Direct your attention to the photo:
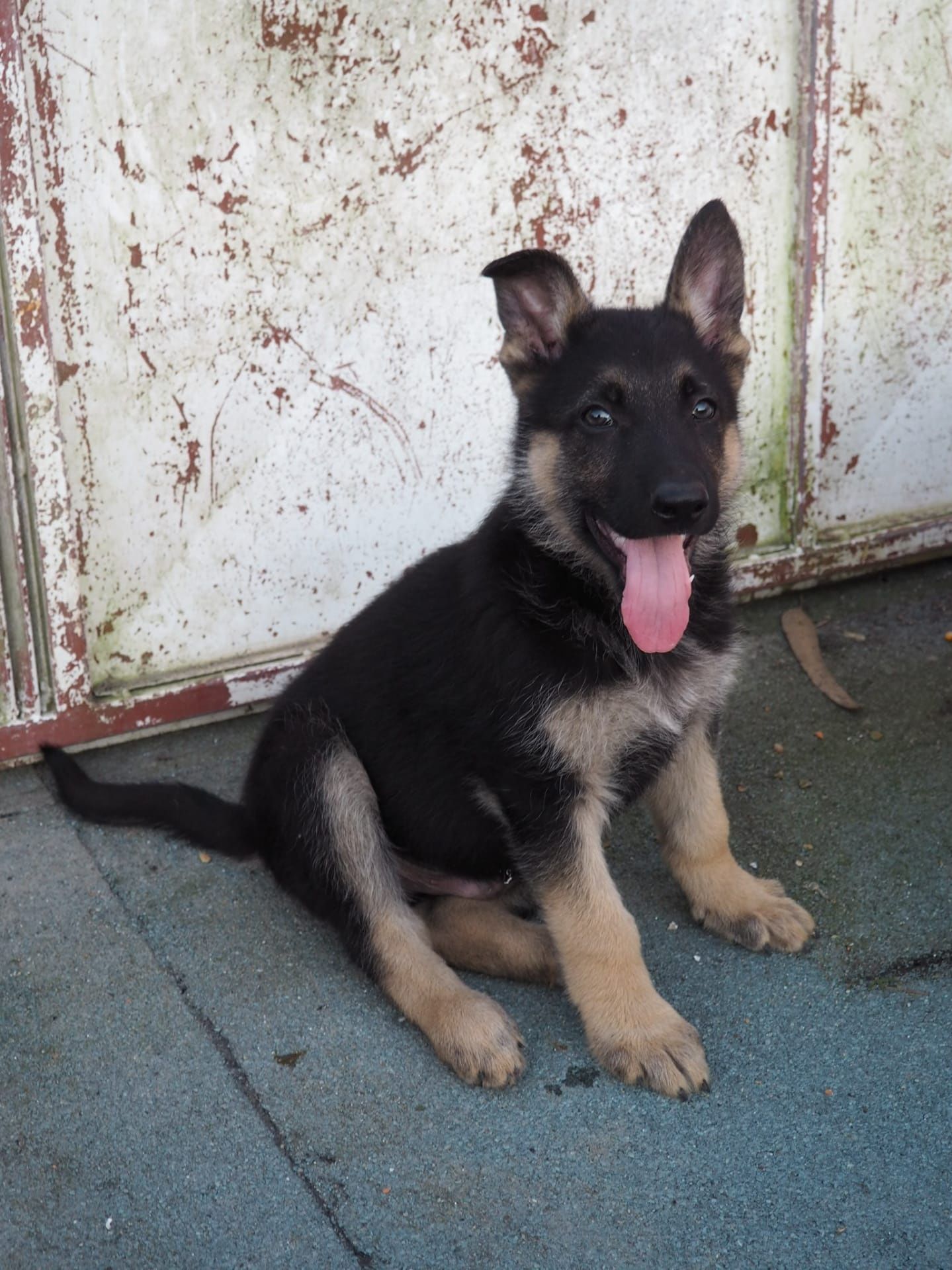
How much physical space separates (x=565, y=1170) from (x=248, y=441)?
262 cm

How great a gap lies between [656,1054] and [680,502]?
128 centimetres

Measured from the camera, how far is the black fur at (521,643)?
3.02 m

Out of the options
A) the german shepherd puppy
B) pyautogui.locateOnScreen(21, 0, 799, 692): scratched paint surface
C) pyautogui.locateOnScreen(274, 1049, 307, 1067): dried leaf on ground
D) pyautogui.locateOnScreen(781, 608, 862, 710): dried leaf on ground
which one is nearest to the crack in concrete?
pyautogui.locateOnScreen(274, 1049, 307, 1067): dried leaf on ground

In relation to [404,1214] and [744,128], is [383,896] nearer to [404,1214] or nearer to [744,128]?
[404,1214]

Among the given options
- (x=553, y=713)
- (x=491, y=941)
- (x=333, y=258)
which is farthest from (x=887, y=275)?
(x=491, y=941)

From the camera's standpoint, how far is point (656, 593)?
2.99 metres

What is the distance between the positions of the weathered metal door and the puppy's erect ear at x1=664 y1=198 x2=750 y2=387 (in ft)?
4.54

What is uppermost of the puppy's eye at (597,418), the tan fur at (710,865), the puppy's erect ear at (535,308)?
the puppy's erect ear at (535,308)

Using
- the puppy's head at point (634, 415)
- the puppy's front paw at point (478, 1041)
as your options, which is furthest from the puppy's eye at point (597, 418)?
the puppy's front paw at point (478, 1041)

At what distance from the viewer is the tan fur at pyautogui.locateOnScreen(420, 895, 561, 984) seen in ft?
11.0

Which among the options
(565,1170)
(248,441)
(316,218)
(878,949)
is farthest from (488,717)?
(316,218)

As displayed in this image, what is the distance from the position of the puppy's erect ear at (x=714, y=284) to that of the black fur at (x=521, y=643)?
0.04m

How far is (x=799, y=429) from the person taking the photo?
16.9 ft

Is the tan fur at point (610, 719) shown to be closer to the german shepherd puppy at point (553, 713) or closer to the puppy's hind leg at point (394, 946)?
the german shepherd puppy at point (553, 713)
